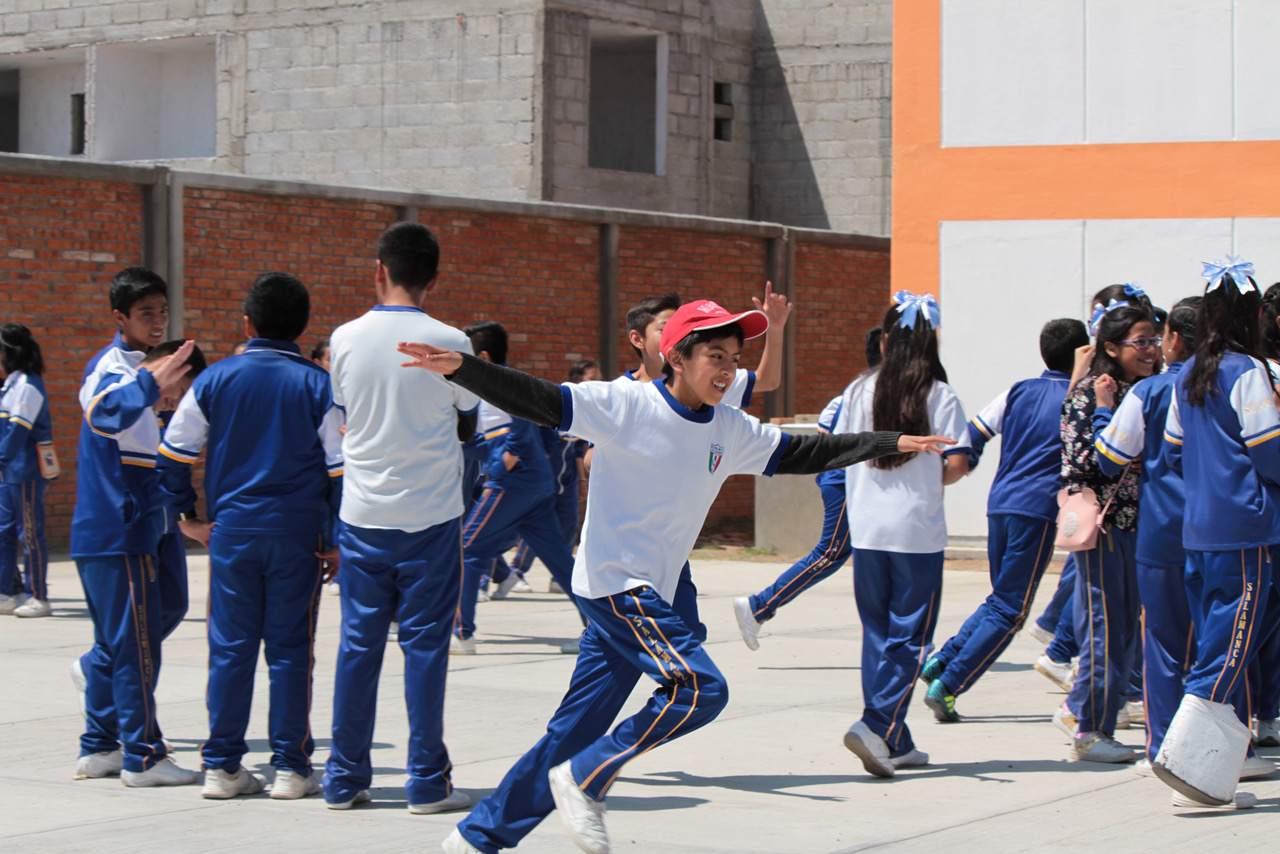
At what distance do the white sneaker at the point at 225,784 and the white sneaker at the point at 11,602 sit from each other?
6202mm

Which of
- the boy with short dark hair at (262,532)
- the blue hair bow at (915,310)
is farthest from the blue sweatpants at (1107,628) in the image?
the boy with short dark hair at (262,532)

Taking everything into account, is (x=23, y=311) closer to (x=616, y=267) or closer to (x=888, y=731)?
(x=616, y=267)

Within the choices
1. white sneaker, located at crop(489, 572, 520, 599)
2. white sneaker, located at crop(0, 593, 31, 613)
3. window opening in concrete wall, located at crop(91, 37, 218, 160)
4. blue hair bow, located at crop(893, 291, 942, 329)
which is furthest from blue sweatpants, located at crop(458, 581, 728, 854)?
window opening in concrete wall, located at crop(91, 37, 218, 160)

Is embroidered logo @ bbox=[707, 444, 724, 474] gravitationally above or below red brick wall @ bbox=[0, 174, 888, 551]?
below

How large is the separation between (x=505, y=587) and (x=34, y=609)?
354 centimetres

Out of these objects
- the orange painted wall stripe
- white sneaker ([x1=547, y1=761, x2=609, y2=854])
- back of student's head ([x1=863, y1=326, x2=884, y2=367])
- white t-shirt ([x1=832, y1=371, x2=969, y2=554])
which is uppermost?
the orange painted wall stripe

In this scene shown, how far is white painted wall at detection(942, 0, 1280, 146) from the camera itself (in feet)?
46.6

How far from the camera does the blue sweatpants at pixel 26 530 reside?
11281mm

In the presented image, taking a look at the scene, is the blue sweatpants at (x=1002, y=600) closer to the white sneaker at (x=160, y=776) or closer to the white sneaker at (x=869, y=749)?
the white sneaker at (x=869, y=749)

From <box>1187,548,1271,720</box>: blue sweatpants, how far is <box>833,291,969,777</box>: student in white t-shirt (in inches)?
41.4

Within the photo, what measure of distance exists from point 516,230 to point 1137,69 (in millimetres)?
7039

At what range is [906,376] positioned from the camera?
6.60 m

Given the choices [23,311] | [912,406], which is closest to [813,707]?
[912,406]

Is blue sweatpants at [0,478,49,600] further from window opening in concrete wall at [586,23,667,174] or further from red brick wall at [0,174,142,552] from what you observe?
window opening in concrete wall at [586,23,667,174]
